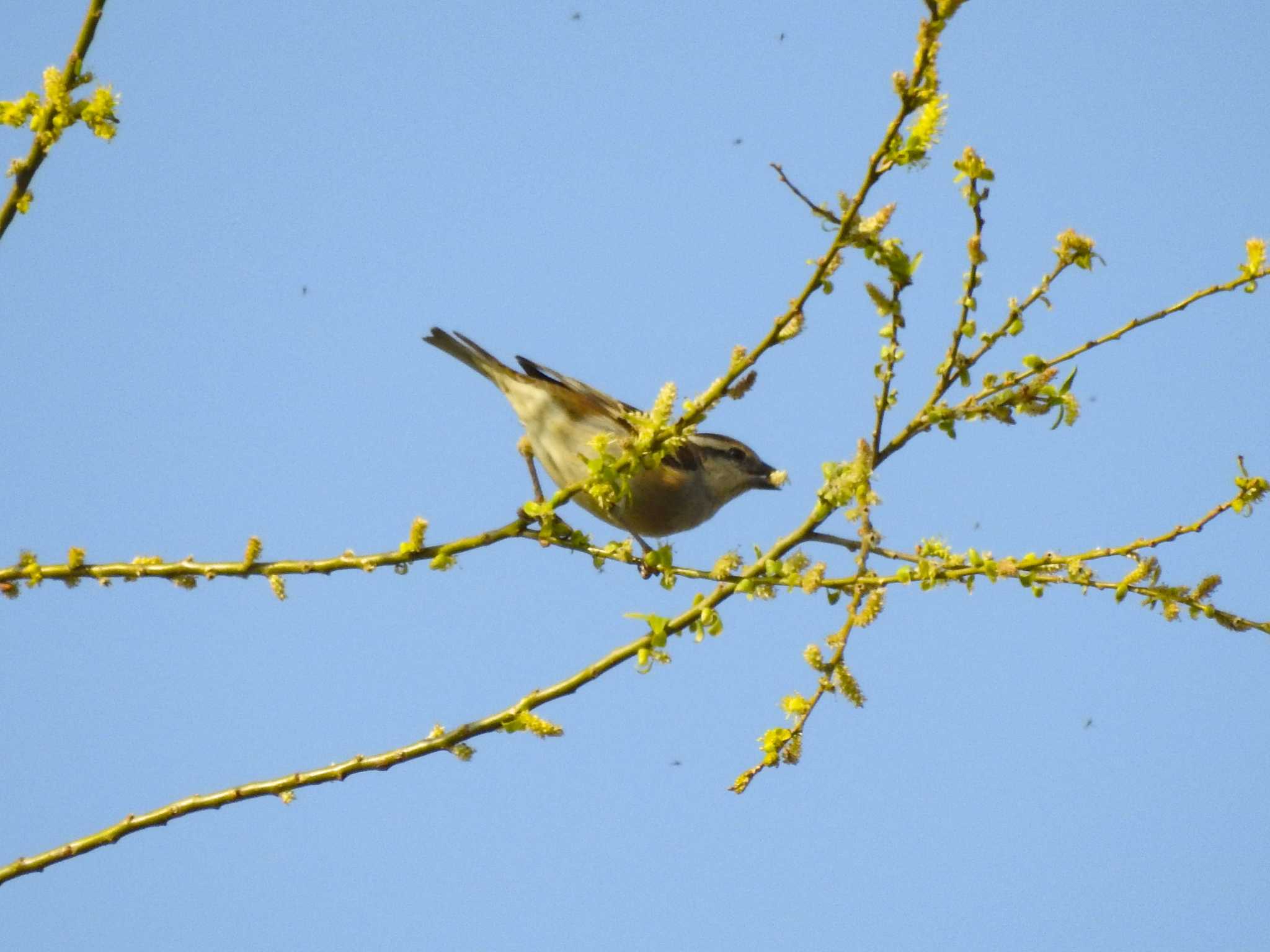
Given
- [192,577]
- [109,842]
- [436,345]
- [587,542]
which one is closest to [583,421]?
[436,345]

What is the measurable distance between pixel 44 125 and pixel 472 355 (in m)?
3.87

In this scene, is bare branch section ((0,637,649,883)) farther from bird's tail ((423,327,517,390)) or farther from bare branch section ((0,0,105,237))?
bird's tail ((423,327,517,390))

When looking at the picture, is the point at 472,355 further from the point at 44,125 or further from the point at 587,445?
the point at 44,125

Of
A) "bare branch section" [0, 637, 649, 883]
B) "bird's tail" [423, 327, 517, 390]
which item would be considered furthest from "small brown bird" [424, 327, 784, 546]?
"bare branch section" [0, 637, 649, 883]

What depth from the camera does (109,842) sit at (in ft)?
11.3

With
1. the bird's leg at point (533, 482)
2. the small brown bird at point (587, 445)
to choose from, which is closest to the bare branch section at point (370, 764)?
the bird's leg at point (533, 482)

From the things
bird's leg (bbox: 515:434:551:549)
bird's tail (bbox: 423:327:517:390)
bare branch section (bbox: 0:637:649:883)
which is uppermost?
bird's tail (bbox: 423:327:517:390)

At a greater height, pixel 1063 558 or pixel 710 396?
pixel 710 396

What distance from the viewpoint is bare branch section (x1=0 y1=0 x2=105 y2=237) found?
358 cm

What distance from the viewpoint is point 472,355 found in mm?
7531

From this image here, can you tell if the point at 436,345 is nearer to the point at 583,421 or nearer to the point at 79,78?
the point at 583,421

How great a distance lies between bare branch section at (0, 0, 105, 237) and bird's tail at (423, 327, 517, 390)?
11.7 ft

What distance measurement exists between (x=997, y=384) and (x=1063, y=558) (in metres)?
0.52

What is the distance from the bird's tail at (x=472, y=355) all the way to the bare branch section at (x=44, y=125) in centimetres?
356
